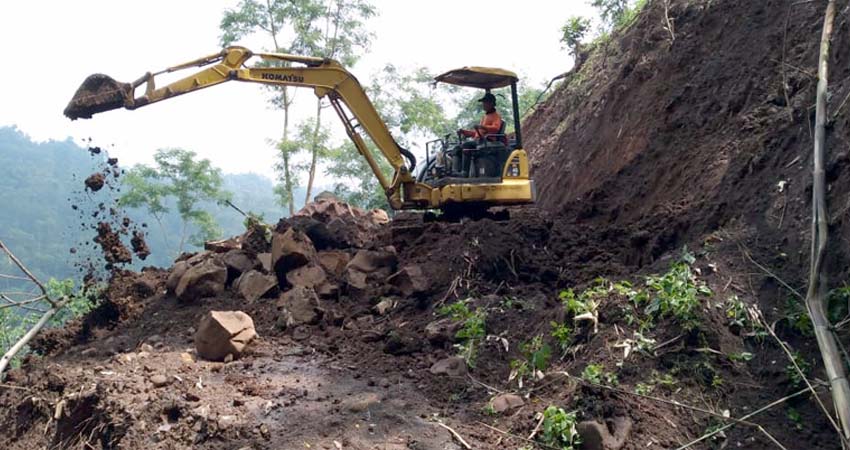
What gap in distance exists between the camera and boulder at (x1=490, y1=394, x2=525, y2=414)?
215 inches

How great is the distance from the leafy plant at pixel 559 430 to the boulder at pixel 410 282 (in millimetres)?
3410

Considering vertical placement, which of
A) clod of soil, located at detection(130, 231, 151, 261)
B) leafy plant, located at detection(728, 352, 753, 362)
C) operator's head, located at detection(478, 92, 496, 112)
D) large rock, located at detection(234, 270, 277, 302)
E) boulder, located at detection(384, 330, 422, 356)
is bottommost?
boulder, located at detection(384, 330, 422, 356)

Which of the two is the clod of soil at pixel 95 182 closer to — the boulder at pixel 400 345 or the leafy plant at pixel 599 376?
the boulder at pixel 400 345

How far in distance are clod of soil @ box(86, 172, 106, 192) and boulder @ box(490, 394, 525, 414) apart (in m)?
5.68

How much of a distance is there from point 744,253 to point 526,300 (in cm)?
218

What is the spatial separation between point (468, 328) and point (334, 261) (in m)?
3.11

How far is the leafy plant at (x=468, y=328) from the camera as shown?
653 centimetres

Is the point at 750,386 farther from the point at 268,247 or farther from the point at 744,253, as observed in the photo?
the point at 268,247

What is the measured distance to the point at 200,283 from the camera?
891 cm

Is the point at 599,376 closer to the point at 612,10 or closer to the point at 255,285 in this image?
the point at 255,285

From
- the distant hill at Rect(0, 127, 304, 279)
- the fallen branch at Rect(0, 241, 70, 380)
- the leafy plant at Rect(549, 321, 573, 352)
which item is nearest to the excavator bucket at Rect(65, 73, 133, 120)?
the fallen branch at Rect(0, 241, 70, 380)

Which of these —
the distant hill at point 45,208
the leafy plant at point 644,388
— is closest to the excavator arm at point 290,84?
the leafy plant at point 644,388

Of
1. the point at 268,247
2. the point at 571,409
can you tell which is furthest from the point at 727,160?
the point at 268,247

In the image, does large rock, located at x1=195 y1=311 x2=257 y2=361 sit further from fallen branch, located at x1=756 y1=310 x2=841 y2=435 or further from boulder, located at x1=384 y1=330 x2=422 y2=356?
fallen branch, located at x1=756 y1=310 x2=841 y2=435
